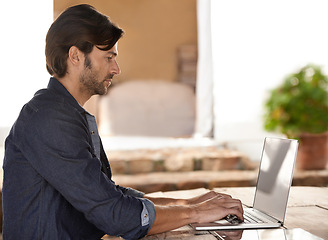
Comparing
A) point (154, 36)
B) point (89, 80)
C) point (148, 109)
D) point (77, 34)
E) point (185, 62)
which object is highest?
point (154, 36)

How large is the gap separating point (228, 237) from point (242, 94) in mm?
3157

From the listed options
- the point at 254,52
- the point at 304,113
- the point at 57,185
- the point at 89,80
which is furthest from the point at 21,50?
the point at 57,185

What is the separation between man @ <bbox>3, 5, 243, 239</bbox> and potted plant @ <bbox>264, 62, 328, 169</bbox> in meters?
2.80

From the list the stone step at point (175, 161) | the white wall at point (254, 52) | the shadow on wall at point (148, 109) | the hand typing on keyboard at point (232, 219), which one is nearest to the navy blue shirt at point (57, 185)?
the hand typing on keyboard at point (232, 219)

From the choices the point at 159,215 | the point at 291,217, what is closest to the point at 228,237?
the point at 159,215

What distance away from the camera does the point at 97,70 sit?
49.3 inches

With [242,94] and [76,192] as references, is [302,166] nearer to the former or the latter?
[242,94]

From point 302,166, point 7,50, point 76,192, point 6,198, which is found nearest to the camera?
point 76,192

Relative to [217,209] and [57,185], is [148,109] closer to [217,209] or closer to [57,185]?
[217,209]

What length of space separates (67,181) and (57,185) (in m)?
0.03

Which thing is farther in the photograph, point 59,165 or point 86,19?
point 86,19

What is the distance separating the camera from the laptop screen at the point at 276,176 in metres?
1.16

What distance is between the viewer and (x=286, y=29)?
4.11 metres

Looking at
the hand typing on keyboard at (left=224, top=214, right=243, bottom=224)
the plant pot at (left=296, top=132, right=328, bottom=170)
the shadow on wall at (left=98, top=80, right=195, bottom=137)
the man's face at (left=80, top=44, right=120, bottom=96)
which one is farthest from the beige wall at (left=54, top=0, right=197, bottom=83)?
the hand typing on keyboard at (left=224, top=214, right=243, bottom=224)
